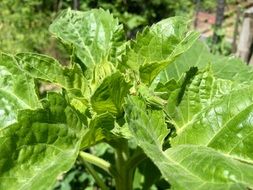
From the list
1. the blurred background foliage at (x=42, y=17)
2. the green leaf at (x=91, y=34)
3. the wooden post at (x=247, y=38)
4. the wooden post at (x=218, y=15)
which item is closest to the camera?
the green leaf at (x=91, y=34)

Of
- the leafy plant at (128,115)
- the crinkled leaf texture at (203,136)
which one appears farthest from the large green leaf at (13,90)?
the crinkled leaf texture at (203,136)

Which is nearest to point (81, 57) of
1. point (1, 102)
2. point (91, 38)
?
point (91, 38)

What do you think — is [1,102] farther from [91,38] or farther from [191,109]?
[191,109]

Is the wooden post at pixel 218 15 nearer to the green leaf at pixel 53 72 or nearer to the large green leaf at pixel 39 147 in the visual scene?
the green leaf at pixel 53 72

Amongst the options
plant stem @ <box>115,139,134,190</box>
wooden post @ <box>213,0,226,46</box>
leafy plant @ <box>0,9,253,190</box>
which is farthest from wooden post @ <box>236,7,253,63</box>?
wooden post @ <box>213,0,226,46</box>

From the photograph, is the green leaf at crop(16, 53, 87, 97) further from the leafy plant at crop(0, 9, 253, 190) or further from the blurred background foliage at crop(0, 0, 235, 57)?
the blurred background foliage at crop(0, 0, 235, 57)
